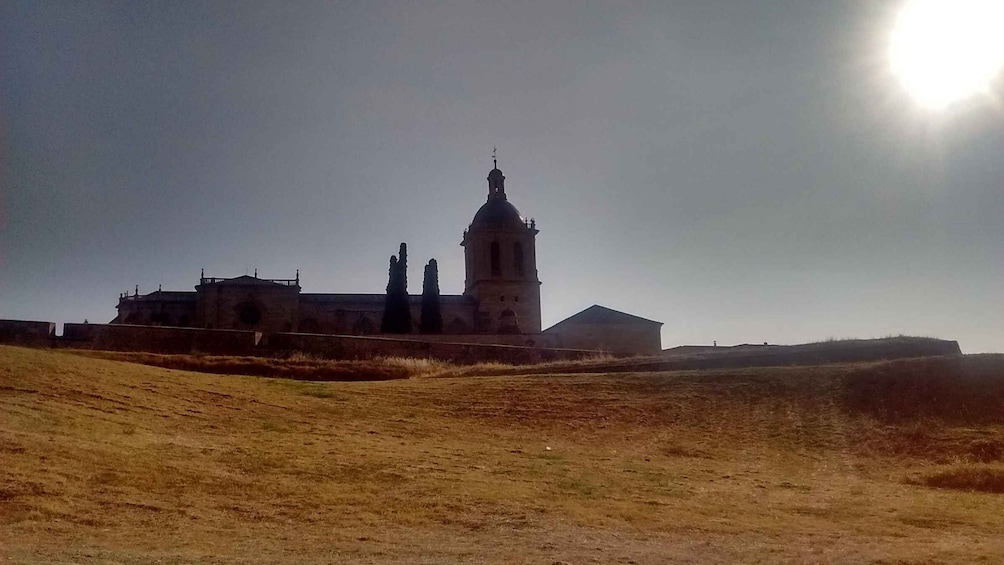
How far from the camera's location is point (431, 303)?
1949 inches

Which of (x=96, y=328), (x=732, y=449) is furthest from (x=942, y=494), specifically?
(x=96, y=328)

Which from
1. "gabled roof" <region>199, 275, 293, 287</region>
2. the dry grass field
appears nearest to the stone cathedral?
"gabled roof" <region>199, 275, 293, 287</region>

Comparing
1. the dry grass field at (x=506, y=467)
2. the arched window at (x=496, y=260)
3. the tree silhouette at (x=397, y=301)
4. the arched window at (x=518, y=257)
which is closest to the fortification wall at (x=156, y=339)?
the dry grass field at (x=506, y=467)

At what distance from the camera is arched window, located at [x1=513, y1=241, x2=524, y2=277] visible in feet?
172

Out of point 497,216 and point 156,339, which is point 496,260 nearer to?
point 497,216

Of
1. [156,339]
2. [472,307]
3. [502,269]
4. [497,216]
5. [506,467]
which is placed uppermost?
[497,216]

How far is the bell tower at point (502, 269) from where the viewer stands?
169ft

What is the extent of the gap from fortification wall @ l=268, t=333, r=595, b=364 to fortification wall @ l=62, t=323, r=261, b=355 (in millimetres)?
1226

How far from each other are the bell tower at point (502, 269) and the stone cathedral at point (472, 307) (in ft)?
0.22

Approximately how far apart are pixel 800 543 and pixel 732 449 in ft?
24.0

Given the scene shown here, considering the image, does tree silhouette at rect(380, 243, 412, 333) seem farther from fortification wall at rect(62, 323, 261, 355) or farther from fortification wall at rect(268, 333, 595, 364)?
fortification wall at rect(62, 323, 261, 355)

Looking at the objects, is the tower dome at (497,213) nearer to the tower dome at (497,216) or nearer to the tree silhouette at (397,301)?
the tower dome at (497,216)

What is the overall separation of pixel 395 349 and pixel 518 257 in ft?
79.6

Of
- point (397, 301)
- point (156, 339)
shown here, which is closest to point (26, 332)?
point (156, 339)
